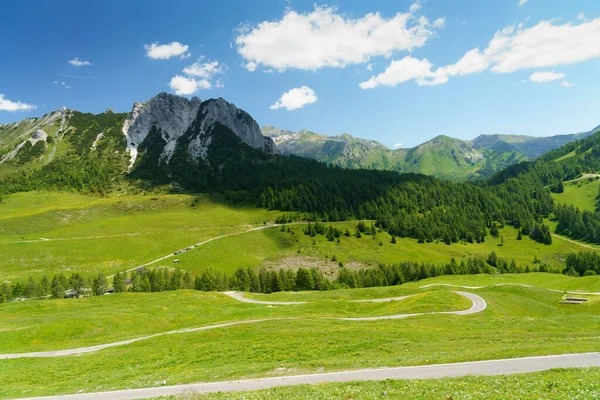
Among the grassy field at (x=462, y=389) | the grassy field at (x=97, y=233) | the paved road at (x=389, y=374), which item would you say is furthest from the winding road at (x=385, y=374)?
the grassy field at (x=97, y=233)

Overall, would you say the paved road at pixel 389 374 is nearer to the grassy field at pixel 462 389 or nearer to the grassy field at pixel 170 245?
the grassy field at pixel 462 389

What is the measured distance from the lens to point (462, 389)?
18.1 metres

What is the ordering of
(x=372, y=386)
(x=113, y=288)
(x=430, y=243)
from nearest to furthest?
(x=372, y=386), (x=113, y=288), (x=430, y=243)

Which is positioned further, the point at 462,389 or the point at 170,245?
the point at 170,245

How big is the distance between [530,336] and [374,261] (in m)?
115

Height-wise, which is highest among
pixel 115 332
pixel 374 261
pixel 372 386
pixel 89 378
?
pixel 372 386

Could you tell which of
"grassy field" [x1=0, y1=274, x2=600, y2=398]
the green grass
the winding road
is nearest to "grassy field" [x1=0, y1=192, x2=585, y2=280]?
the green grass

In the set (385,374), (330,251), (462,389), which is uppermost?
(462,389)

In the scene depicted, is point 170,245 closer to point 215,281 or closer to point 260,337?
point 215,281

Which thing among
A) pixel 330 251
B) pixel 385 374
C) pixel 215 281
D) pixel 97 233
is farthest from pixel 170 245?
pixel 385 374

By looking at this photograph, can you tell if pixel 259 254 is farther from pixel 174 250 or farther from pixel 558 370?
pixel 558 370

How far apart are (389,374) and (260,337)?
2096cm

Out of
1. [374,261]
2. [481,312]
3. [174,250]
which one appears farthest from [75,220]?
[481,312]

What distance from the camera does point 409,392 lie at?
1834 cm
